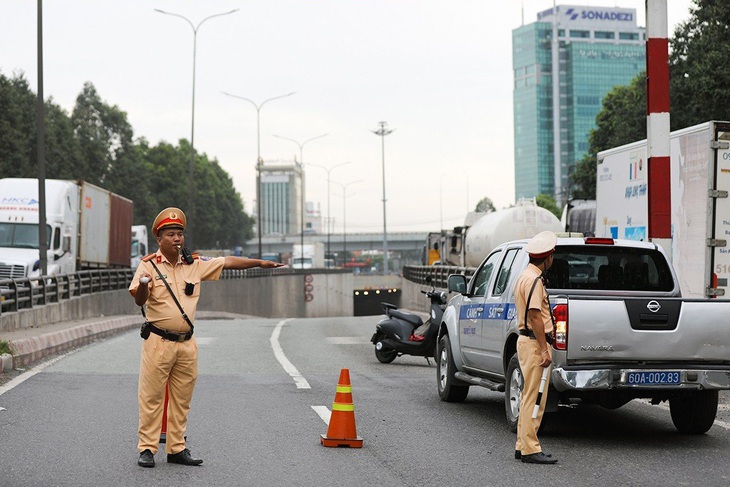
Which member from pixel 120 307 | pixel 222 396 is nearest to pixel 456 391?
pixel 222 396

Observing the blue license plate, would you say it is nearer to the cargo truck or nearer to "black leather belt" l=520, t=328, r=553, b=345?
"black leather belt" l=520, t=328, r=553, b=345

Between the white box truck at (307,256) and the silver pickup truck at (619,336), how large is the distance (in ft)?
347

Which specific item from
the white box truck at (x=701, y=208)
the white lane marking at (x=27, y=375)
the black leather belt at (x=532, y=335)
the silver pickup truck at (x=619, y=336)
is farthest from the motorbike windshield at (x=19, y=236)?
the black leather belt at (x=532, y=335)

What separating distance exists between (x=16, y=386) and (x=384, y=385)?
176 inches

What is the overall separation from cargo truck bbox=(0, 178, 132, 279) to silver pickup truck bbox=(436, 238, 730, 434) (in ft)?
76.0

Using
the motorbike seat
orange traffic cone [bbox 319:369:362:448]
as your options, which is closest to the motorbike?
the motorbike seat

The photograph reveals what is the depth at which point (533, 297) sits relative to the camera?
849cm

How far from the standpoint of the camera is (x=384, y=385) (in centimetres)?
1476

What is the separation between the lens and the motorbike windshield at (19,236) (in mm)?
33844

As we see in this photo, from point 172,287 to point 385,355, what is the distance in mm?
10678

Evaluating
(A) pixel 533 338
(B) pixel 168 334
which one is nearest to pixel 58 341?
(B) pixel 168 334

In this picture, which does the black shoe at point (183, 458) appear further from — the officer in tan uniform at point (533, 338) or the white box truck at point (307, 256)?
the white box truck at point (307, 256)

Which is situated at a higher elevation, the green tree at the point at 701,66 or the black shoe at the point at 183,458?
the green tree at the point at 701,66

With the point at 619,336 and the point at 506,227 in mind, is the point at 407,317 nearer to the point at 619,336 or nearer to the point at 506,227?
the point at 619,336
